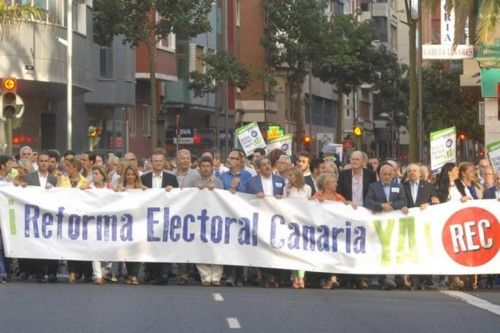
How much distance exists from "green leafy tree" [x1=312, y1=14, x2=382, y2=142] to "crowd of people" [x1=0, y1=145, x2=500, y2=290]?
167 feet

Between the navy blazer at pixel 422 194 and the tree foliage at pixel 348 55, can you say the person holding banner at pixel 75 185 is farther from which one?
the tree foliage at pixel 348 55

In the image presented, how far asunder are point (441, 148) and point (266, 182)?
1140 centimetres

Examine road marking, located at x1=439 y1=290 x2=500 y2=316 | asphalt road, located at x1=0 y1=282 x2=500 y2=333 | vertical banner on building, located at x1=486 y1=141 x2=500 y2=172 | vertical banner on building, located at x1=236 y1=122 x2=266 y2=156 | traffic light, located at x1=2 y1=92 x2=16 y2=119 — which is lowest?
road marking, located at x1=439 y1=290 x2=500 y2=316

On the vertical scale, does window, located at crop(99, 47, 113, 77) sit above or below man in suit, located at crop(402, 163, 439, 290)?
above

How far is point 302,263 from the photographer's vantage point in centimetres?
2120

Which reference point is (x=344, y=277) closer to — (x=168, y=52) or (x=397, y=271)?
(x=397, y=271)

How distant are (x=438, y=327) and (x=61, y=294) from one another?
553 centimetres

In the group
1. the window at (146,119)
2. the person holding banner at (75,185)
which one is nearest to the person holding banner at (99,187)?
the person holding banner at (75,185)

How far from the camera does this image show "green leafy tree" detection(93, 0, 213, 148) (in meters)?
49.8

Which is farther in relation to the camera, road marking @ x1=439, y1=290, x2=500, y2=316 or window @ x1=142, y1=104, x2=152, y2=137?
window @ x1=142, y1=104, x2=152, y2=137

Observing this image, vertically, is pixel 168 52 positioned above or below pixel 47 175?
above

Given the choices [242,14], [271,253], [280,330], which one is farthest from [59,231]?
[242,14]

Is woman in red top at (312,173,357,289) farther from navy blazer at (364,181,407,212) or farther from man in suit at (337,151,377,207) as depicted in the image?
man in suit at (337,151,377,207)

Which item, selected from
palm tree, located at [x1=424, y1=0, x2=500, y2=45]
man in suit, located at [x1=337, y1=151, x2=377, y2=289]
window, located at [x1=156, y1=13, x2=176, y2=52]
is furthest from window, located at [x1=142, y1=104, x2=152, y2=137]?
man in suit, located at [x1=337, y1=151, x2=377, y2=289]
